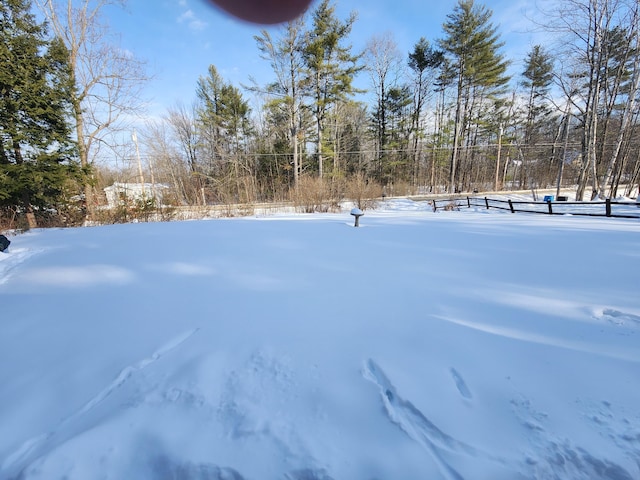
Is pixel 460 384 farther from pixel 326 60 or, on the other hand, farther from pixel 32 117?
pixel 326 60

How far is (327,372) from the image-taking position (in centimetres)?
155

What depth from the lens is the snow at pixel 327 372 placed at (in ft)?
3.55

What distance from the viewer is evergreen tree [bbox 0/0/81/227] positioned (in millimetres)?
7562

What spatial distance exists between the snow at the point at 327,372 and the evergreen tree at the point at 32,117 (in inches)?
299

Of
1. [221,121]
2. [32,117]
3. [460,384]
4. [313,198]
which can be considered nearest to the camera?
[460,384]

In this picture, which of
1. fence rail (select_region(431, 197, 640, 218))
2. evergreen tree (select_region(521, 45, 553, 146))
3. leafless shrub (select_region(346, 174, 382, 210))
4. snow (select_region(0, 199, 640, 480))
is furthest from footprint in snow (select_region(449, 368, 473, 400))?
evergreen tree (select_region(521, 45, 553, 146))

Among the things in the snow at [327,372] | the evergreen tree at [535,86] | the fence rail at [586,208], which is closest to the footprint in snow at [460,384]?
the snow at [327,372]

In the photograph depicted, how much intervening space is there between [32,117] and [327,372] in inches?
488

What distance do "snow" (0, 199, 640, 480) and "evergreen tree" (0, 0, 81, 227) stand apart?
760 centimetres

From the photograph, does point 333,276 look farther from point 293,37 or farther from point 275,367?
point 293,37

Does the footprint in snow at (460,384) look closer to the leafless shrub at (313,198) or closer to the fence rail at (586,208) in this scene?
the fence rail at (586,208)

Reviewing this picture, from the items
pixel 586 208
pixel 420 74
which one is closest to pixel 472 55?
pixel 420 74

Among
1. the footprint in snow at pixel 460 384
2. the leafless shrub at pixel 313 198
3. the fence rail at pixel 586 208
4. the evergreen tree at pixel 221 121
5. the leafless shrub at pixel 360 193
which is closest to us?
the footprint in snow at pixel 460 384

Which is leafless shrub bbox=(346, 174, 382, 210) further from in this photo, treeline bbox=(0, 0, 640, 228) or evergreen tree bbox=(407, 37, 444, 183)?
evergreen tree bbox=(407, 37, 444, 183)
